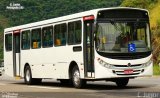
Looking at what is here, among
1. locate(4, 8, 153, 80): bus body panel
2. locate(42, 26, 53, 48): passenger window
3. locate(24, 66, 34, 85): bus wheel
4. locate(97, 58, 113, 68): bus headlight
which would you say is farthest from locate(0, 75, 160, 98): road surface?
locate(24, 66, 34, 85): bus wheel

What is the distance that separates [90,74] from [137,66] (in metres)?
1.82

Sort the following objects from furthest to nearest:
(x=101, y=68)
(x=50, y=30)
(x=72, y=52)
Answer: (x=50, y=30) → (x=72, y=52) → (x=101, y=68)

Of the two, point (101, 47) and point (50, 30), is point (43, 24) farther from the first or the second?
point (101, 47)

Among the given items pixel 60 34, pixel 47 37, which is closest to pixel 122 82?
pixel 60 34

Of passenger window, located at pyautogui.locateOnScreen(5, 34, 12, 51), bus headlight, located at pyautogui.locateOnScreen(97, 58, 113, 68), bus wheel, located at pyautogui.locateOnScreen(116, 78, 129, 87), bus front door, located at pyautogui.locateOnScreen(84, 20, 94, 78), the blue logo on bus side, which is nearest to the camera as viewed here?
bus headlight, located at pyautogui.locateOnScreen(97, 58, 113, 68)

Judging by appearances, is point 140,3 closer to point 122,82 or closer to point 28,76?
point 28,76

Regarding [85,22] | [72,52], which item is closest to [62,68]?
[72,52]

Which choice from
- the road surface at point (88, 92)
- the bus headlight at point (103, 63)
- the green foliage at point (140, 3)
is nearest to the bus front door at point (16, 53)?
the road surface at point (88, 92)

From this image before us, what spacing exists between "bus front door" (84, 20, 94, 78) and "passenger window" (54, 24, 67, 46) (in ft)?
6.98

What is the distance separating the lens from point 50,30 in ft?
82.9

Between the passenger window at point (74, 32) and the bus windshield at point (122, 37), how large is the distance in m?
1.36

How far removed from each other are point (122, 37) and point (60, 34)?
3.92 metres

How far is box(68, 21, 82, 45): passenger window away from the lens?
22.2m

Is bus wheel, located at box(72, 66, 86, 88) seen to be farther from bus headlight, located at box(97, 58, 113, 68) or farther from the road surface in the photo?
bus headlight, located at box(97, 58, 113, 68)
